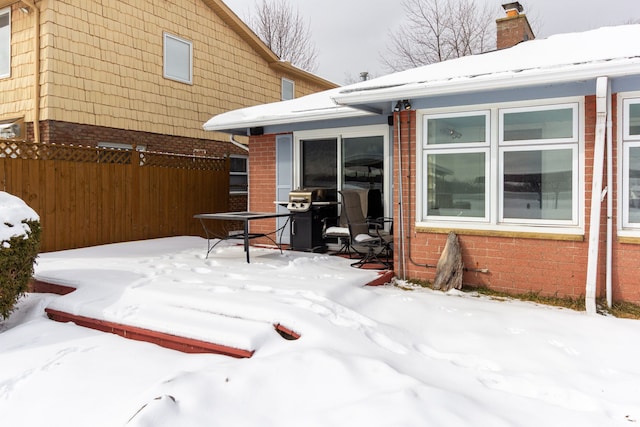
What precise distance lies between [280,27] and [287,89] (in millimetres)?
13773

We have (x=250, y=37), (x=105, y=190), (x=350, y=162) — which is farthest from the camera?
(x=250, y=37)

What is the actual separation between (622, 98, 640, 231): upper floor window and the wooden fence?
809 centimetres

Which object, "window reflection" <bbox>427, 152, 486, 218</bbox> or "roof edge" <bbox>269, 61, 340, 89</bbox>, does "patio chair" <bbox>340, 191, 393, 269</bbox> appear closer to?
"window reflection" <bbox>427, 152, 486, 218</bbox>

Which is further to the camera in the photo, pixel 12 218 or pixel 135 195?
pixel 135 195

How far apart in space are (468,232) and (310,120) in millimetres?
3397

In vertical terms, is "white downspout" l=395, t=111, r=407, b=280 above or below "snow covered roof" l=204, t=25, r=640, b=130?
below

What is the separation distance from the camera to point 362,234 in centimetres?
684

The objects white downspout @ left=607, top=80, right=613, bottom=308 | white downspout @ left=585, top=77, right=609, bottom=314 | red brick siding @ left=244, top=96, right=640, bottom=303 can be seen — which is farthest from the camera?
red brick siding @ left=244, top=96, right=640, bottom=303

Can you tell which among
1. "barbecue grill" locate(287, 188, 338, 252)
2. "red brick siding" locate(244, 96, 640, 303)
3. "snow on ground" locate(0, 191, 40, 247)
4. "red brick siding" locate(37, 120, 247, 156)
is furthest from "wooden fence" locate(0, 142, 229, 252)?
"red brick siding" locate(244, 96, 640, 303)

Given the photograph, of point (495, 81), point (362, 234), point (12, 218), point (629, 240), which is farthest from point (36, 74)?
point (629, 240)

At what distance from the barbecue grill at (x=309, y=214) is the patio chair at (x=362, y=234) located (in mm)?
785

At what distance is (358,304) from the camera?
5.02m

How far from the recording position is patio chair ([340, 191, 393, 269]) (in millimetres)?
6723

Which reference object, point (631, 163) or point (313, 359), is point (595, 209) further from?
point (313, 359)
